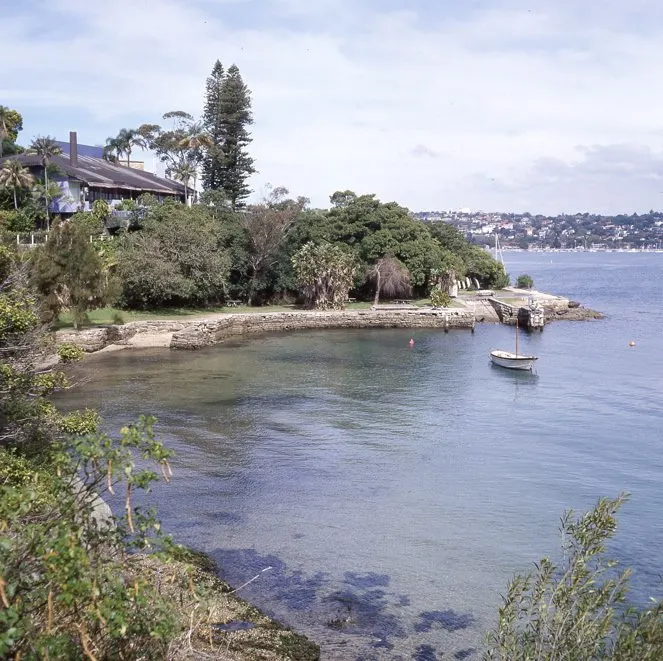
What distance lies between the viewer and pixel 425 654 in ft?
42.2

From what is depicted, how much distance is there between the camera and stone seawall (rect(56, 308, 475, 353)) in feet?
151

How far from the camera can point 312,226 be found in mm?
67000

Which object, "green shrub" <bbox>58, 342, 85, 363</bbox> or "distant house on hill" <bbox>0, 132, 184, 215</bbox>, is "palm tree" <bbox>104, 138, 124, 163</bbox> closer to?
"distant house on hill" <bbox>0, 132, 184, 215</bbox>

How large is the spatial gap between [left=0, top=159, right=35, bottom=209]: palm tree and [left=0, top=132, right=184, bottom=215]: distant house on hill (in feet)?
16.6

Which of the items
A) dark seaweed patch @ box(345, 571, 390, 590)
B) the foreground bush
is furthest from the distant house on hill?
the foreground bush

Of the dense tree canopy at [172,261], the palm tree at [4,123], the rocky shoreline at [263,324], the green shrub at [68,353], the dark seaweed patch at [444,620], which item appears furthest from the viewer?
the palm tree at [4,123]

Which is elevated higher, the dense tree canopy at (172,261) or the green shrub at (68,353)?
the dense tree canopy at (172,261)

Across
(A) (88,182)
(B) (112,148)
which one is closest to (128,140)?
(B) (112,148)

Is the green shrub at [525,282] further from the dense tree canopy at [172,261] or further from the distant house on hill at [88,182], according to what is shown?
the dense tree canopy at [172,261]

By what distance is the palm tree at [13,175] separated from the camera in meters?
51.9

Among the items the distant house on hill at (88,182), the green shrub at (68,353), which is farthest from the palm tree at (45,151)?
the green shrub at (68,353)

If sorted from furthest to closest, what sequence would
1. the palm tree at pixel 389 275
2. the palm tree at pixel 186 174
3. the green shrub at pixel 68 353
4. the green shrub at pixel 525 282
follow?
1. the green shrub at pixel 525 282
2. the palm tree at pixel 186 174
3. the palm tree at pixel 389 275
4. the green shrub at pixel 68 353

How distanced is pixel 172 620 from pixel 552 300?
6861 centimetres

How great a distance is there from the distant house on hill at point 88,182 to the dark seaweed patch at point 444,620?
5412 centimetres
